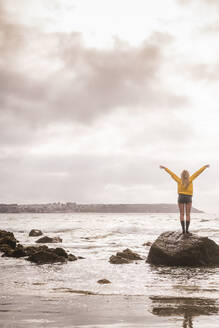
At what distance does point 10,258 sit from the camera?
501 inches

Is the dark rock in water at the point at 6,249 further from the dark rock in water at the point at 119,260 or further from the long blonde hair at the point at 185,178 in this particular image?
the long blonde hair at the point at 185,178

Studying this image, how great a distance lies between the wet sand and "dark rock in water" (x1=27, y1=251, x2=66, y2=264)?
5546 mm

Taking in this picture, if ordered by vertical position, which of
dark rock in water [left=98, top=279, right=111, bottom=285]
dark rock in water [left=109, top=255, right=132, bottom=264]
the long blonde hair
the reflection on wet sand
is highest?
the long blonde hair

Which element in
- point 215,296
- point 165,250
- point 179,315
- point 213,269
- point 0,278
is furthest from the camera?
point 165,250

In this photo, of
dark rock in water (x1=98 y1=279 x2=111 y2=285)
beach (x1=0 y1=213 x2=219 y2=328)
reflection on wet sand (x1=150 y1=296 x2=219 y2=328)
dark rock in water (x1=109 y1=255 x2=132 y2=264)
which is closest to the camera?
beach (x1=0 y1=213 x2=219 y2=328)

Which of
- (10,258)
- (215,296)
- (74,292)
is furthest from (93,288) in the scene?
(10,258)

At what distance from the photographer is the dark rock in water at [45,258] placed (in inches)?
457

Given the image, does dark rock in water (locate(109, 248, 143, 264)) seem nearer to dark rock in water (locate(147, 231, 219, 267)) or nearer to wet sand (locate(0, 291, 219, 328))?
dark rock in water (locate(147, 231, 219, 267))

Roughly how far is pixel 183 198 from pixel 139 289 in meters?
4.54

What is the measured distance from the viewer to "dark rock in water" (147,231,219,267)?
1094 centimetres

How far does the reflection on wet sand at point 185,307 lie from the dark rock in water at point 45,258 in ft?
20.2

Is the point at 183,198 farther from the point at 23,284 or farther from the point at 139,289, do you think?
the point at 23,284

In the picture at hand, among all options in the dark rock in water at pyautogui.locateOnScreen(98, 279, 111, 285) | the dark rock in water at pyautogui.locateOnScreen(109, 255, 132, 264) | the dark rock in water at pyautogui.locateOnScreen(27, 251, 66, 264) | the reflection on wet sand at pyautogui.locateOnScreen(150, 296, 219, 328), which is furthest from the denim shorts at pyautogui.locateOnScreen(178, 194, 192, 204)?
the reflection on wet sand at pyautogui.locateOnScreen(150, 296, 219, 328)

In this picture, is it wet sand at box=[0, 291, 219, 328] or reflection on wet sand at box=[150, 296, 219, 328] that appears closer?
wet sand at box=[0, 291, 219, 328]
